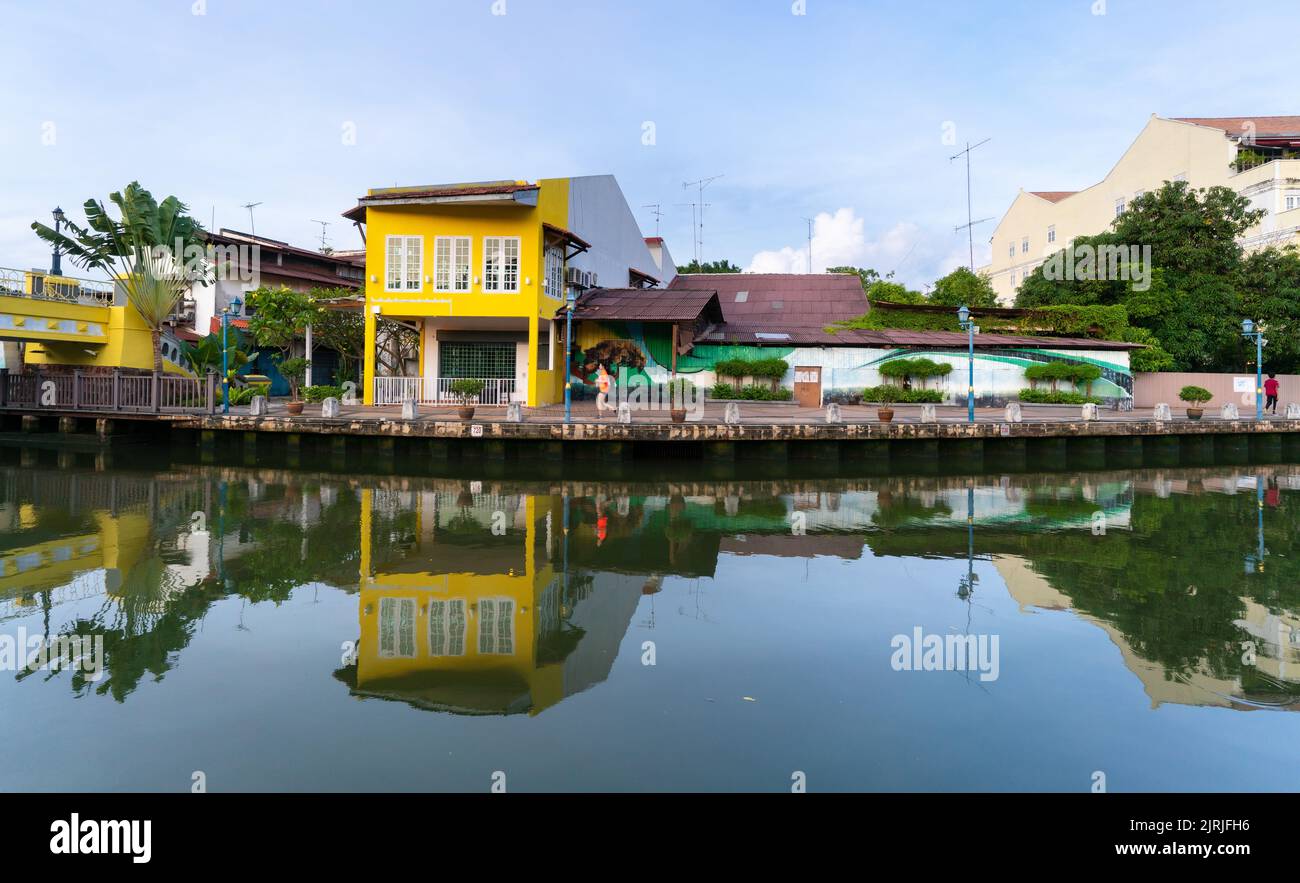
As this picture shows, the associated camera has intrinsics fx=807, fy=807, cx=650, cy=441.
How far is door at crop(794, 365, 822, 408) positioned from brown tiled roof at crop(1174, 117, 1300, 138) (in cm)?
2358

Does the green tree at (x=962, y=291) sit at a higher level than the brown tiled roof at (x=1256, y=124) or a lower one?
lower

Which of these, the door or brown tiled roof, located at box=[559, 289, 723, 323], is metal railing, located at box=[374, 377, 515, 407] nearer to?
brown tiled roof, located at box=[559, 289, 723, 323]

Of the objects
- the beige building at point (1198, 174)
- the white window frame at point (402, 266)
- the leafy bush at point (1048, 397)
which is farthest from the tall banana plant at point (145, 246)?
the beige building at point (1198, 174)

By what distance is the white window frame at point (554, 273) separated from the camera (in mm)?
24188

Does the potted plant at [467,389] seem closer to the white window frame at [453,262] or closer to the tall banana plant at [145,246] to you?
the white window frame at [453,262]

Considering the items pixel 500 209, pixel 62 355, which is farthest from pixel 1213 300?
pixel 62 355

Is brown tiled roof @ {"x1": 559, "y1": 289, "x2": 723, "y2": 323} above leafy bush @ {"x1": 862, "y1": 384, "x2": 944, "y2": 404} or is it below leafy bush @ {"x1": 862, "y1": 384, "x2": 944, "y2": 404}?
above

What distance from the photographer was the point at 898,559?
33.8 ft

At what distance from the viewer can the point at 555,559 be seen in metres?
10.1

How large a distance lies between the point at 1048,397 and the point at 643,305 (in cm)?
1429

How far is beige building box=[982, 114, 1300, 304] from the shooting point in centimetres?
3381

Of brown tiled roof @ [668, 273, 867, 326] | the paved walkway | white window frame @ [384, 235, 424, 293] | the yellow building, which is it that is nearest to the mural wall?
the paved walkway

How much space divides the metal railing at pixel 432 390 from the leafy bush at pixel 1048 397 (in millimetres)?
17390

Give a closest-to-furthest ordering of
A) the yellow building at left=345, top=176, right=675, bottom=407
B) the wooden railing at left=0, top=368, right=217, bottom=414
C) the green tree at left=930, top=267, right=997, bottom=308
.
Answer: the wooden railing at left=0, top=368, right=217, bottom=414, the yellow building at left=345, top=176, right=675, bottom=407, the green tree at left=930, top=267, right=997, bottom=308
